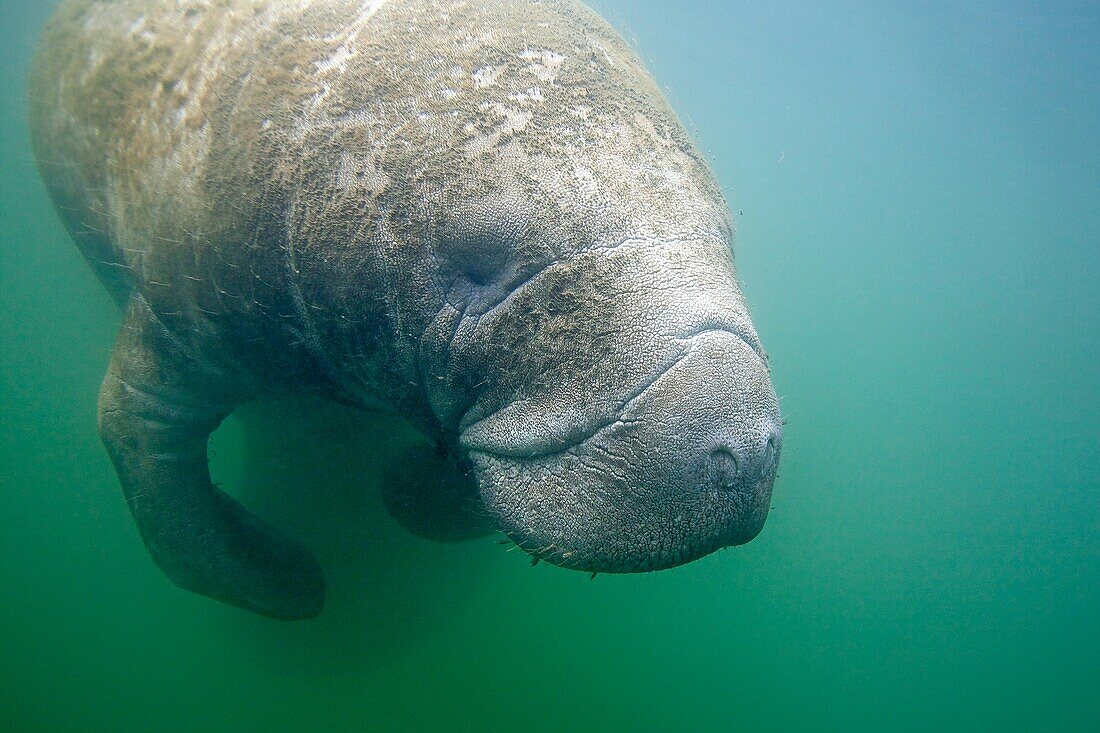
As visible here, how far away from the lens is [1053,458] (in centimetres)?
1078

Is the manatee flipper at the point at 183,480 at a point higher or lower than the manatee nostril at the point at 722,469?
lower

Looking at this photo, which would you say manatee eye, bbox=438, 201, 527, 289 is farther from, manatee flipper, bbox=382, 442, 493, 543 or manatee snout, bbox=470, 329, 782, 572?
manatee flipper, bbox=382, 442, 493, 543

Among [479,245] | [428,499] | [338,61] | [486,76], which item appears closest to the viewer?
[479,245]

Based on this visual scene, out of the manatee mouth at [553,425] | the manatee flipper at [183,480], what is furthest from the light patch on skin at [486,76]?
the manatee flipper at [183,480]

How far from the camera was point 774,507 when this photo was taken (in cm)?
697

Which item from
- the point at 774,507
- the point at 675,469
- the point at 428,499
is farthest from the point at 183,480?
the point at 774,507

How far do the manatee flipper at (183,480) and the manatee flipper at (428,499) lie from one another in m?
0.71

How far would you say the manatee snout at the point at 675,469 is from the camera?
128cm

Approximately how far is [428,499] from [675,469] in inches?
92.5

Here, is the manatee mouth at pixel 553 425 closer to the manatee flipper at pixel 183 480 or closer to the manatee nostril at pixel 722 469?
the manatee nostril at pixel 722 469

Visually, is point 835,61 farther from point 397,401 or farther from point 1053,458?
point 397,401

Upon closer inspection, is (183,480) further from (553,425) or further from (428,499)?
(553,425)

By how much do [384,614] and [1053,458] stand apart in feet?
39.5

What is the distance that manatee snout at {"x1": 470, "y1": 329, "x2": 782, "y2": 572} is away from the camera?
128 cm
